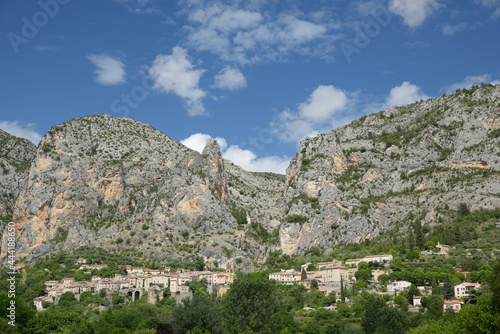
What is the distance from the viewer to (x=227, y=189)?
16362 cm

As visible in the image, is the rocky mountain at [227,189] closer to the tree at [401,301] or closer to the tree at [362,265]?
the tree at [362,265]

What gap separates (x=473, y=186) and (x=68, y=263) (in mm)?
97812

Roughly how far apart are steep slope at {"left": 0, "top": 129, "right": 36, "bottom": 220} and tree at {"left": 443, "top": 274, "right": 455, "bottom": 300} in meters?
121

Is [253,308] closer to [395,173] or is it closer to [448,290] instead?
[448,290]

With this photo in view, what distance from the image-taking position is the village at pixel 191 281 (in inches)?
3716

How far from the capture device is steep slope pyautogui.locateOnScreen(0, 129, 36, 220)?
149 m

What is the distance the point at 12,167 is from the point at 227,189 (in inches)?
2722

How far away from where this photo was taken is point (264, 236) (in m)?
151

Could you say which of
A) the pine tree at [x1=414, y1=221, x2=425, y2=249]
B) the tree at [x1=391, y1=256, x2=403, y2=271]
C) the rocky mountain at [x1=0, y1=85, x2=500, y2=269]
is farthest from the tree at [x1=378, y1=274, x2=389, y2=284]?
the rocky mountain at [x1=0, y1=85, x2=500, y2=269]

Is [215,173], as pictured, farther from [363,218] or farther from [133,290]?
[133,290]

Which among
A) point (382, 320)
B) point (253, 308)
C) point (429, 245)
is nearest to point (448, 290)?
point (382, 320)

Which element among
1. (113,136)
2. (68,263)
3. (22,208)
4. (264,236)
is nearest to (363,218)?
(264,236)

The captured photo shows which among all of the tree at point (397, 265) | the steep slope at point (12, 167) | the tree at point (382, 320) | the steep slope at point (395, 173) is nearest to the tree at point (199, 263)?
the steep slope at point (395, 173)

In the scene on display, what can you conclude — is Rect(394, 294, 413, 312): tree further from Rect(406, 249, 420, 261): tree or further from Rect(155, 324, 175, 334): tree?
Rect(155, 324, 175, 334): tree
